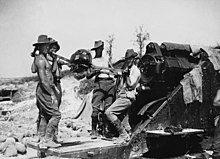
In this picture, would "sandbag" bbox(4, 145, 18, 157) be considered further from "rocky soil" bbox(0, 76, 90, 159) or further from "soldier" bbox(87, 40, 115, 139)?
"soldier" bbox(87, 40, 115, 139)

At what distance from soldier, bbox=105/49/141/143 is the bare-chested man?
1018mm

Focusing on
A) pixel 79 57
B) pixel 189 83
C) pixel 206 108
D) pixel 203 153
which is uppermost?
pixel 79 57

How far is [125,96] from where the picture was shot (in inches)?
254

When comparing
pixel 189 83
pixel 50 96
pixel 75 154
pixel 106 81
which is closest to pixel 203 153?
pixel 189 83

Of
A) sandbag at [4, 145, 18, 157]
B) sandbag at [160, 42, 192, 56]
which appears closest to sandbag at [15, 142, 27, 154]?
sandbag at [4, 145, 18, 157]

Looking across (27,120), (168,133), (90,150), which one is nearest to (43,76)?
(90,150)

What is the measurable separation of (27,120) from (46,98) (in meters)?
11.7

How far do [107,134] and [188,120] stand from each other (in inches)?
66.1

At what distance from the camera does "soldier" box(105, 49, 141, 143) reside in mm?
6352

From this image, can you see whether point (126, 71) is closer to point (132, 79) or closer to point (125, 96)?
point (132, 79)

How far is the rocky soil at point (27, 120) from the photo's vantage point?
7.92 meters

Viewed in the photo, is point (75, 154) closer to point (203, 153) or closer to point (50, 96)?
point (50, 96)

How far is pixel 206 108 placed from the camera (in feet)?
24.0

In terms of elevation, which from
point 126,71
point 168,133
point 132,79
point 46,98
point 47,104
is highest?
point 126,71
